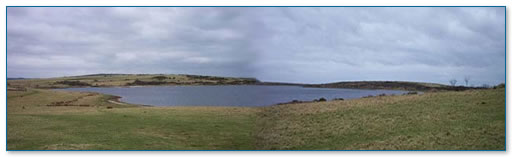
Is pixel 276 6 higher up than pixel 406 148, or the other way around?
pixel 276 6

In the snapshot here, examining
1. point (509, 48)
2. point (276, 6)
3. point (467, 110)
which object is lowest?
point (467, 110)

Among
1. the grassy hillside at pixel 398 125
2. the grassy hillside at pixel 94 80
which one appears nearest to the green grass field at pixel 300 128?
the grassy hillside at pixel 398 125

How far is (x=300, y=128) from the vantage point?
43.5ft

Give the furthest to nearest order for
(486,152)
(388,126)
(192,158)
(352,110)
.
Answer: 1. (352,110)
2. (388,126)
3. (192,158)
4. (486,152)

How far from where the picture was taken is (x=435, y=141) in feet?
31.7

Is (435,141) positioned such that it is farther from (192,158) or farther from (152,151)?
(152,151)

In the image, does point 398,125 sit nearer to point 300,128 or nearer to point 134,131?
point 300,128

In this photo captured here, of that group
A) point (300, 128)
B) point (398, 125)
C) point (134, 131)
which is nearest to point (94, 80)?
point (134, 131)

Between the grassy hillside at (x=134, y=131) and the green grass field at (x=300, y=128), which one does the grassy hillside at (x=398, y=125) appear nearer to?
the green grass field at (x=300, y=128)

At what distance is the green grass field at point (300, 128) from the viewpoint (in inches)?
404

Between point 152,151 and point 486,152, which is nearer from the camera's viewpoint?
point 486,152
